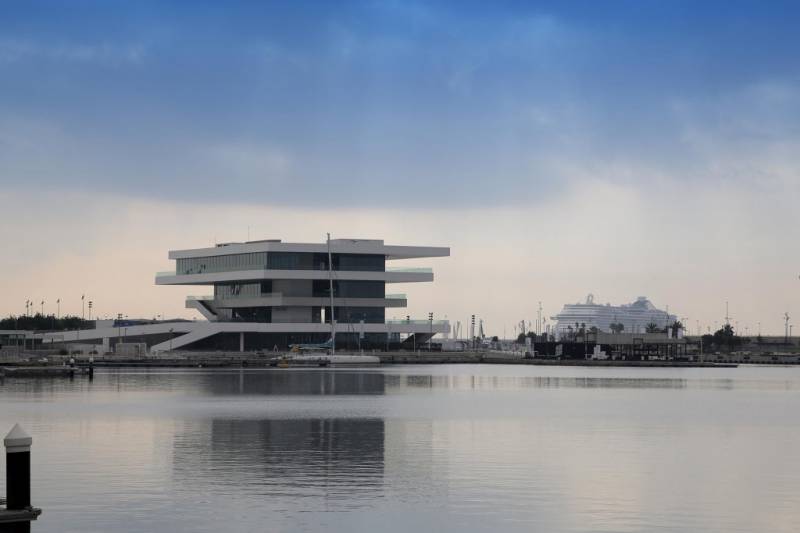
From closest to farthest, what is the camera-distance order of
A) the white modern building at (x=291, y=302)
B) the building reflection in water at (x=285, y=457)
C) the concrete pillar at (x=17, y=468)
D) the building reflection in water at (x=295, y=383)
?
the concrete pillar at (x=17, y=468) < the building reflection in water at (x=285, y=457) < the building reflection in water at (x=295, y=383) < the white modern building at (x=291, y=302)

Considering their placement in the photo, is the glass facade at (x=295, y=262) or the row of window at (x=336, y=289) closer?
the glass facade at (x=295, y=262)

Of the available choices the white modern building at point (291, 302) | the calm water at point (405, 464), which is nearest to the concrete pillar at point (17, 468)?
the calm water at point (405, 464)

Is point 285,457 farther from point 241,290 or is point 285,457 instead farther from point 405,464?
point 241,290

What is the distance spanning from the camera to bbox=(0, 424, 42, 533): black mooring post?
2400 cm

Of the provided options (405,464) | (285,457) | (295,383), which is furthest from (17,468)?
(295,383)

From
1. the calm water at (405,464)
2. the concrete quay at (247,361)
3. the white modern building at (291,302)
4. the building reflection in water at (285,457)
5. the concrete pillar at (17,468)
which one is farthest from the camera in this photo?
the white modern building at (291,302)

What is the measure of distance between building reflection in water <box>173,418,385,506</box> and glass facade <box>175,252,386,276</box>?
11581 cm

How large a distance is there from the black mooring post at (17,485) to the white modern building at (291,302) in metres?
147

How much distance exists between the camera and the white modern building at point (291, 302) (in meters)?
176

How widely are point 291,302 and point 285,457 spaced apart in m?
132

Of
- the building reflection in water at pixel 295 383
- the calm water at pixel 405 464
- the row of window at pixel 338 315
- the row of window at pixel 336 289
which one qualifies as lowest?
the calm water at pixel 405 464

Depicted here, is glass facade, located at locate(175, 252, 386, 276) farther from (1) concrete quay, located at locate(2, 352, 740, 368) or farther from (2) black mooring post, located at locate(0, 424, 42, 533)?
(2) black mooring post, located at locate(0, 424, 42, 533)

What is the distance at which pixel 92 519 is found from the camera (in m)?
30.8

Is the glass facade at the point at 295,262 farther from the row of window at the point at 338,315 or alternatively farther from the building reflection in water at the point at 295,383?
the building reflection in water at the point at 295,383
